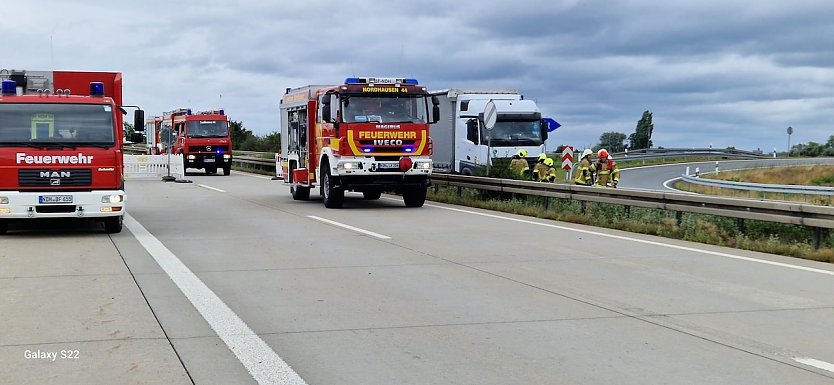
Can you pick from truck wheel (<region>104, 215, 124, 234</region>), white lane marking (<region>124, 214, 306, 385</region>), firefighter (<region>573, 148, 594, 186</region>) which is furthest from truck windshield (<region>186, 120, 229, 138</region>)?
white lane marking (<region>124, 214, 306, 385</region>)

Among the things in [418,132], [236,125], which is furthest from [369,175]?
[236,125]

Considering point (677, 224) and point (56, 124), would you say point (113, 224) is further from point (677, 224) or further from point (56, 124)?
point (677, 224)

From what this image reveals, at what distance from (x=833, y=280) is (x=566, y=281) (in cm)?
310

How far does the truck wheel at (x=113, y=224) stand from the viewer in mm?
14453

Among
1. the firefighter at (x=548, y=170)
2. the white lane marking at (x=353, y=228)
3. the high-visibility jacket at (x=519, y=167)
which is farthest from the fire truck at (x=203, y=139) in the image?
the white lane marking at (x=353, y=228)

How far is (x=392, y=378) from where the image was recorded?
5719mm

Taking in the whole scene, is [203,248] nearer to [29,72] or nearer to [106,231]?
[106,231]

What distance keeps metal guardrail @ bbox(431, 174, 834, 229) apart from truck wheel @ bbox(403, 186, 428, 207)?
1.93m

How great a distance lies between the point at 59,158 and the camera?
13.5m

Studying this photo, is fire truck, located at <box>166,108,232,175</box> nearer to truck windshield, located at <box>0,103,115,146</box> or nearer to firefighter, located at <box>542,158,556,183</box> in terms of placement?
firefighter, located at <box>542,158,556,183</box>

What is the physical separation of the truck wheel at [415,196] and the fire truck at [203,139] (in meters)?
23.7

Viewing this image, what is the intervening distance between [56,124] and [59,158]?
67 cm

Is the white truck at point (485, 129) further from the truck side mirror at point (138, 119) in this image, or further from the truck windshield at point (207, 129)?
the truck windshield at point (207, 129)

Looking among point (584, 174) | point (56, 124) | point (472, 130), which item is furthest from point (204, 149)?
point (56, 124)
